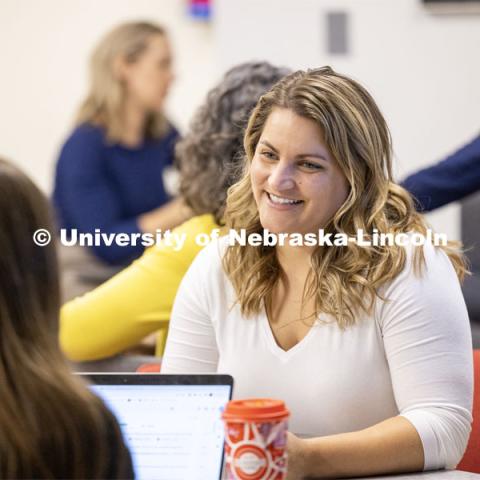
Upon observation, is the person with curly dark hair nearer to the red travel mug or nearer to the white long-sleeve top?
the white long-sleeve top

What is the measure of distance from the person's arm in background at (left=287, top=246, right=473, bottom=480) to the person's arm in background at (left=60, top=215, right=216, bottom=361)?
68cm

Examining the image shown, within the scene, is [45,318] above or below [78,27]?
below

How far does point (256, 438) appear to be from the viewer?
4.54 ft

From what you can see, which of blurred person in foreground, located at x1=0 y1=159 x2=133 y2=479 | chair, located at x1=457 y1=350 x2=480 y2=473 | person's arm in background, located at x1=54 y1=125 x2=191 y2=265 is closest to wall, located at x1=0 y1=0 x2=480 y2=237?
person's arm in background, located at x1=54 y1=125 x2=191 y2=265

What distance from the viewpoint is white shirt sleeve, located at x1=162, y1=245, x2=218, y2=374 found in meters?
2.00

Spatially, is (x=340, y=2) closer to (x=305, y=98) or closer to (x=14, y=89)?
(x=14, y=89)

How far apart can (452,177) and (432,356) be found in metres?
1.26

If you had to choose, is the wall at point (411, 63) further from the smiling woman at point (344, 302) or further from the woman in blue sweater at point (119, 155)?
the smiling woman at point (344, 302)

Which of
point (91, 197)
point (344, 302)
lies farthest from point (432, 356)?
point (91, 197)

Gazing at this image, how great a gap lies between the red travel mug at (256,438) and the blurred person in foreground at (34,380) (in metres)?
0.23

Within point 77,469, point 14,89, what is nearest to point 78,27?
point 14,89

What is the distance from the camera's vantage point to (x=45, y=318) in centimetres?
119

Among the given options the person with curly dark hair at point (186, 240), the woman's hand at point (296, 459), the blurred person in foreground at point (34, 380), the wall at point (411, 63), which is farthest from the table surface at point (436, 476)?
the wall at point (411, 63)

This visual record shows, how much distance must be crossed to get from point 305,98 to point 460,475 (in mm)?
670
